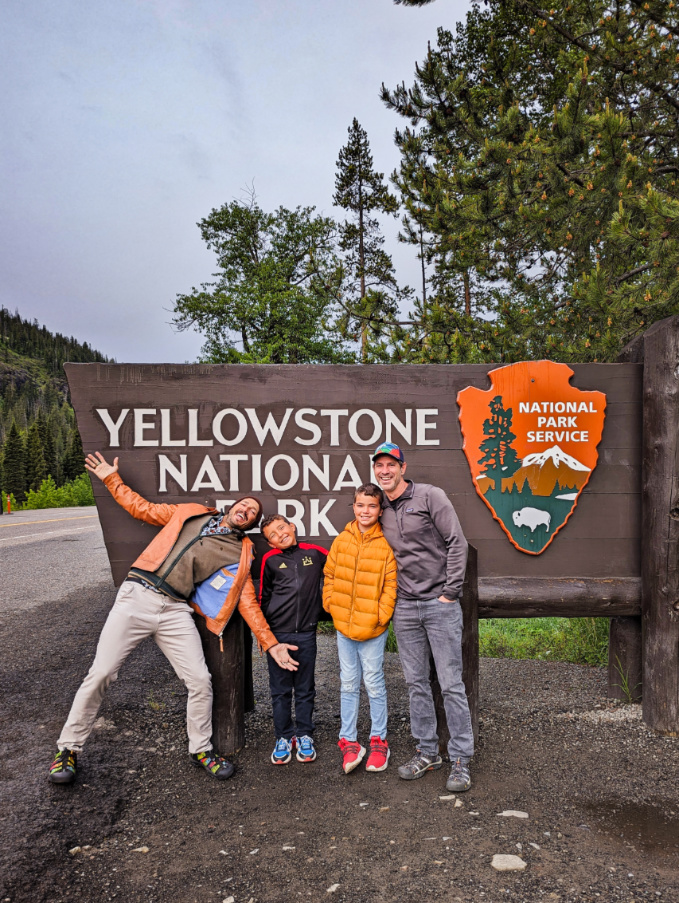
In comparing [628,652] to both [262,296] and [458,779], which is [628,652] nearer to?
[458,779]

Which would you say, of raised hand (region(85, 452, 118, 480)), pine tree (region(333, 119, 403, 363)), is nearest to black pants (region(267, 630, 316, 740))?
raised hand (region(85, 452, 118, 480))

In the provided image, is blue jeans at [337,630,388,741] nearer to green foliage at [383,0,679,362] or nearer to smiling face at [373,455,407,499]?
smiling face at [373,455,407,499]

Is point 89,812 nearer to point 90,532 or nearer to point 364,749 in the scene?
point 364,749

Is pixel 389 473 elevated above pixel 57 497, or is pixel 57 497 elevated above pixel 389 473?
pixel 389 473

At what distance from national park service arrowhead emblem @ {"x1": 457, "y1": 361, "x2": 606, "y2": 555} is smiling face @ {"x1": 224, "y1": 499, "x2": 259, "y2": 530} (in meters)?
1.47

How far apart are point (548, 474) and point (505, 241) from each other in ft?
15.5

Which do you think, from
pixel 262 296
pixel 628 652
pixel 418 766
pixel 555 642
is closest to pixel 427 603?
pixel 418 766

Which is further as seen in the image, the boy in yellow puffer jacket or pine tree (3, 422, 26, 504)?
pine tree (3, 422, 26, 504)

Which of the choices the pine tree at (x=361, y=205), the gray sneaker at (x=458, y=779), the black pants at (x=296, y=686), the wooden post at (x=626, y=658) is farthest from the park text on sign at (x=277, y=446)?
the pine tree at (x=361, y=205)

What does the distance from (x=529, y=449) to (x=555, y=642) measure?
338 cm

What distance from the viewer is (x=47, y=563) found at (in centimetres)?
1086

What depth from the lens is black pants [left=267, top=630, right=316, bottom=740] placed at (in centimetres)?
352

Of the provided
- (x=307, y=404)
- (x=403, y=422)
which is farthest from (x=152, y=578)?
(x=403, y=422)

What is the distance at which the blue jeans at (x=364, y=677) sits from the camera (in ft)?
11.1
